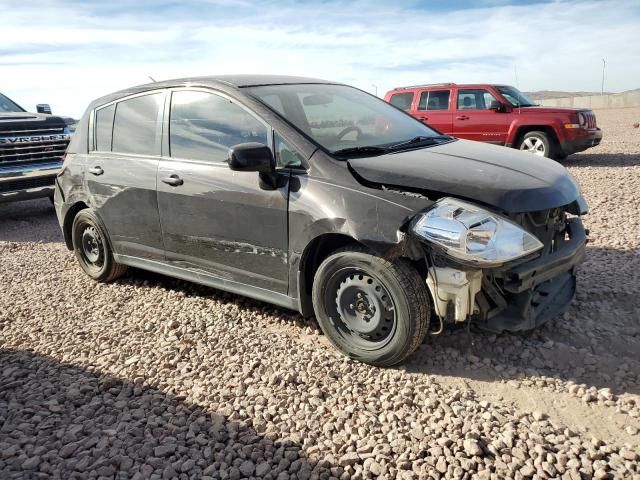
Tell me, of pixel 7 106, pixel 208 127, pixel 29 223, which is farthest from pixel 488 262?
pixel 7 106

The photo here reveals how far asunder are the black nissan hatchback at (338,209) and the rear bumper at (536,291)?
0.03 ft

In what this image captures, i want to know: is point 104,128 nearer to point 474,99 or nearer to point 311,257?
point 311,257

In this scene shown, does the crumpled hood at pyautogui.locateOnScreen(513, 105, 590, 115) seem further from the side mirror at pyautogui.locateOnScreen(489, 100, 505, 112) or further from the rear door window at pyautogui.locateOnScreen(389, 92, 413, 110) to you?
the rear door window at pyautogui.locateOnScreen(389, 92, 413, 110)

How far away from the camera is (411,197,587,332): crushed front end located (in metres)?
2.98

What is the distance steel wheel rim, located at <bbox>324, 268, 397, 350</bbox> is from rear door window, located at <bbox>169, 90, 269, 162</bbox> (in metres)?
1.13

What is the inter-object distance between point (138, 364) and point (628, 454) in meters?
2.89

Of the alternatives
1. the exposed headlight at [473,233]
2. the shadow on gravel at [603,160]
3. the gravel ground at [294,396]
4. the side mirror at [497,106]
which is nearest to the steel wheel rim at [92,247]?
the gravel ground at [294,396]

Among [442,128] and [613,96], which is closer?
[442,128]

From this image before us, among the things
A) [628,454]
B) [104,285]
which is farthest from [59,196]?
[628,454]

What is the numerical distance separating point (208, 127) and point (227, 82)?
14.5 inches

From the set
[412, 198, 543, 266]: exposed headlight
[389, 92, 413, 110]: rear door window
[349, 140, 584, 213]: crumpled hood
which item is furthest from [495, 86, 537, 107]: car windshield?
[412, 198, 543, 266]: exposed headlight

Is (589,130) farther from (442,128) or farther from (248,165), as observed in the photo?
(248,165)

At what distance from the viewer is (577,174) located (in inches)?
393

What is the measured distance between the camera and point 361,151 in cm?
371
